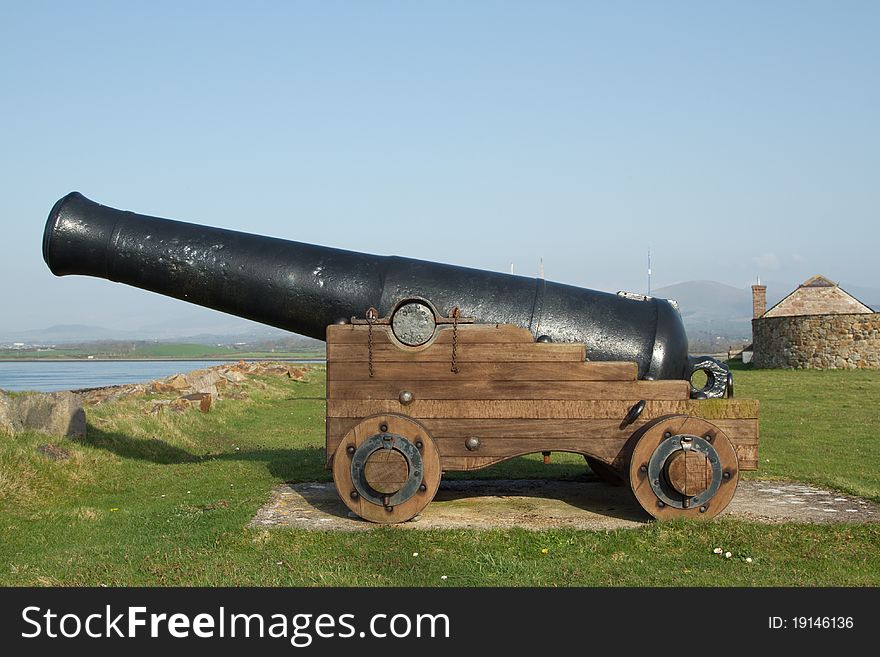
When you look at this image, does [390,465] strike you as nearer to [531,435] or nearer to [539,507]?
[531,435]

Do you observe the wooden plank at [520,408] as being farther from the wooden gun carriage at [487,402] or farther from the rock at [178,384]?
the rock at [178,384]

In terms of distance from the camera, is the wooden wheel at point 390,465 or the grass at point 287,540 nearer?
the grass at point 287,540

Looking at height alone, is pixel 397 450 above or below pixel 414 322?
below

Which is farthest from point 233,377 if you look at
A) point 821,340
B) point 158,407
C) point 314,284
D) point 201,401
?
point 821,340

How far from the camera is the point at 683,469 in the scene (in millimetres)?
5777

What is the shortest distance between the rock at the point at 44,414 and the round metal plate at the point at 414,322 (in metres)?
4.59

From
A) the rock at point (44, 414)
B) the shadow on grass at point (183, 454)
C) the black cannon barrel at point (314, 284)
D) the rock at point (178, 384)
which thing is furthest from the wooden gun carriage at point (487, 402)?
the rock at point (178, 384)

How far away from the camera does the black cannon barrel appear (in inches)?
244

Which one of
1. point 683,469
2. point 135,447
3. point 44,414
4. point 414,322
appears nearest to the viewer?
point 683,469

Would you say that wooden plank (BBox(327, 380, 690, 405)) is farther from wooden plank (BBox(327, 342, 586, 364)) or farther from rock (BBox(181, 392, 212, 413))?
rock (BBox(181, 392, 212, 413))

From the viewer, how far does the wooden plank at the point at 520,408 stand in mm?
5934

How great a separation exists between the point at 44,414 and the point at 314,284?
4.17 m
